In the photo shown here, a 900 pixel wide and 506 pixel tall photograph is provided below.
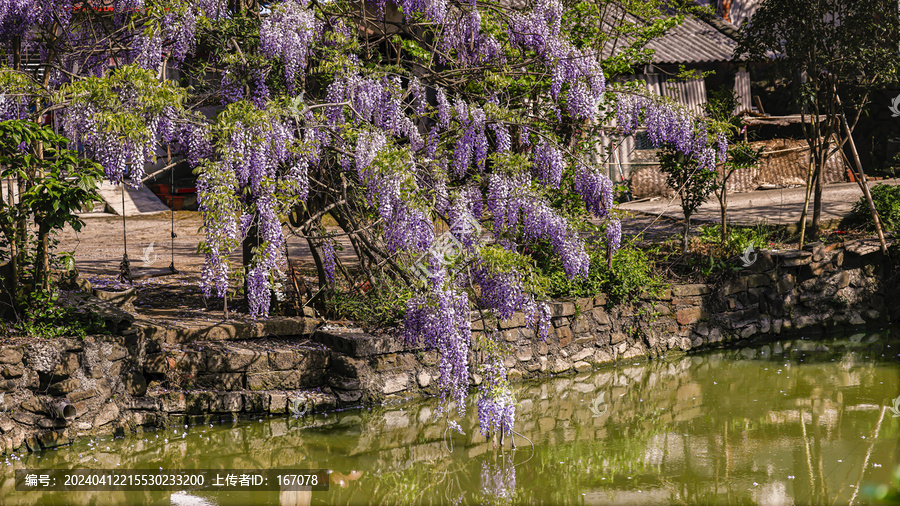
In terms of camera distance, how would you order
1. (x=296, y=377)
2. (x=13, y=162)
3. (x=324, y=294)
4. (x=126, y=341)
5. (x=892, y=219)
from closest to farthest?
(x=13, y=162) < (x=126, y=341) < (x=296, y=377) < (x=324, y=294) < (x=892, y=219)

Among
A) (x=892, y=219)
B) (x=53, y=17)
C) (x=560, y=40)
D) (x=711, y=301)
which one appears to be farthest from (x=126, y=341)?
(x=892, y=219)

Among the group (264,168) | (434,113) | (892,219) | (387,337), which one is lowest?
(387,337)

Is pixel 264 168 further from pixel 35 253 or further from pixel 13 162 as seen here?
pixel 35 253

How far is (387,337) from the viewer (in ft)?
24.8

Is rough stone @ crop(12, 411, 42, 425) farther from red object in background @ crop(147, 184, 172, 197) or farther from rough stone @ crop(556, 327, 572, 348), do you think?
red object in background @ crop(147, 184, 172, 197)

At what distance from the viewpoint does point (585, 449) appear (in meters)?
6.50

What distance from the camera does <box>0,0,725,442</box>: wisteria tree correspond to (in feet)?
19.4

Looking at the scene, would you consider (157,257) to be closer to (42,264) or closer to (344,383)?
(42,264)

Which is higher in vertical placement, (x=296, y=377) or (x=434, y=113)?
(x=434, y=113)

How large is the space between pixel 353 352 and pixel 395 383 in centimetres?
49

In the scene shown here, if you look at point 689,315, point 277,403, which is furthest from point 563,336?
point 277,403

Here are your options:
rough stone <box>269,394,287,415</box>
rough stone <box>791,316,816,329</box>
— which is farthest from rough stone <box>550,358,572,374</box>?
Result: rough stone <box>791,316,816,329</box>

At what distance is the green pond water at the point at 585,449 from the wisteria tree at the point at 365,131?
0.58 meters

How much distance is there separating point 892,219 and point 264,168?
8.13 m
